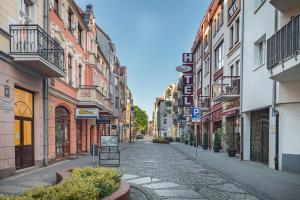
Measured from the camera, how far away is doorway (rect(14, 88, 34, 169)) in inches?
496

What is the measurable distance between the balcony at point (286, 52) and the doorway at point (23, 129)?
9366mm

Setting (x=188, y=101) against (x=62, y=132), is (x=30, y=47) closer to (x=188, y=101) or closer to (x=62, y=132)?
(x=62, y=132)

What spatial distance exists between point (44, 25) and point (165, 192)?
9.95m

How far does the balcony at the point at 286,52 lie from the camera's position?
10.4 metres

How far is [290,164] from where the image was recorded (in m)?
12.9

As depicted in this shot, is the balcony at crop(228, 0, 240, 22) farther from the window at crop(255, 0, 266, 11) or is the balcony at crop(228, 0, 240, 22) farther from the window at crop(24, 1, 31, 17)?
the window at crop(24, 1, 31, 17)

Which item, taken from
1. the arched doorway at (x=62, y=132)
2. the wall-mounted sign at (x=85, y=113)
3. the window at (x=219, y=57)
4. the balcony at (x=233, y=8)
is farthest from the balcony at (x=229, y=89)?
the arched doorway at (x=62, y=132)

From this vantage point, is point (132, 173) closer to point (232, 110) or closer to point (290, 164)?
point (290, 164)

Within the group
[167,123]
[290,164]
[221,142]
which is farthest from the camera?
[167,123]

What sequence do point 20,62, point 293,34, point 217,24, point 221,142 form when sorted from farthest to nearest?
point 217,24, point 221,142, point 20,62, point 293,34

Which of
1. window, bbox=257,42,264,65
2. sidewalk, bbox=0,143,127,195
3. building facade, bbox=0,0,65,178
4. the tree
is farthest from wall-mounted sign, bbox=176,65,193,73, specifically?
the tree

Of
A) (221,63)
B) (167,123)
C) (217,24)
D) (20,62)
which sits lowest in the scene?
(167,123)

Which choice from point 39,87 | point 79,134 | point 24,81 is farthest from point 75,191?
point 79,134

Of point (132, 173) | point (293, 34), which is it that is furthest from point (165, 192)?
point (293, 34)
